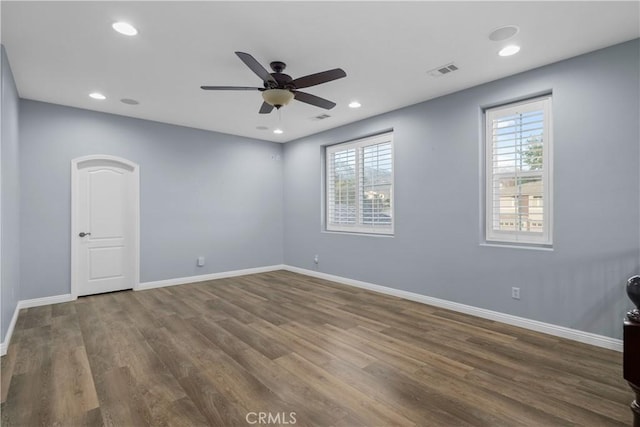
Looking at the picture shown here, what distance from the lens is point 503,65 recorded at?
345cm

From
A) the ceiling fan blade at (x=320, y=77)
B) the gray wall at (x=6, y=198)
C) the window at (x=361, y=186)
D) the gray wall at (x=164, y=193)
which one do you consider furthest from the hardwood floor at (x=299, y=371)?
the ceiling fan blade at (x=320, y=77)

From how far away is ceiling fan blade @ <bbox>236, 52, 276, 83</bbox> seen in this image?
8.57 feet

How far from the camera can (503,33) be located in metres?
2.82

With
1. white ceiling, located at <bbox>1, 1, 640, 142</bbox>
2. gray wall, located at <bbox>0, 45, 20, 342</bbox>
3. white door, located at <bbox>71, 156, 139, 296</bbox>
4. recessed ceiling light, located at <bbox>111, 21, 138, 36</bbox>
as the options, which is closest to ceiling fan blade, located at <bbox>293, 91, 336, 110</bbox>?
white ceiling, located at <bbox>1, 1, 640, 142</bbox>

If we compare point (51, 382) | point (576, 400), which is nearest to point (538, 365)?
point (576, 400)

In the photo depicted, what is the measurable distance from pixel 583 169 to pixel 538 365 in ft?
6.43

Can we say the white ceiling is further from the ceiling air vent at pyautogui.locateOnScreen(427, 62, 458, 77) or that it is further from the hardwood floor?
the hardwood floor

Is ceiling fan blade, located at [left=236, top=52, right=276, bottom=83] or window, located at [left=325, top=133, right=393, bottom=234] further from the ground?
ceiling fan blade, located at [left=236, top=52, right=276, bottom=83]

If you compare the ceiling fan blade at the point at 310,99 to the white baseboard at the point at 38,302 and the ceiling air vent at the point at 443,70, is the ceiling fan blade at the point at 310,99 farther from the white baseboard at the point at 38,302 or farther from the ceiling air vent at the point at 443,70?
the white baseboard at the point at 38,302

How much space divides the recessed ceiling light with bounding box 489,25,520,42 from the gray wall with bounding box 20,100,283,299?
497 centimetres

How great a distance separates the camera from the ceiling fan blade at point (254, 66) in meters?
2.61

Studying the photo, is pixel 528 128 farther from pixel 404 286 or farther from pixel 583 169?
pixel 404 286

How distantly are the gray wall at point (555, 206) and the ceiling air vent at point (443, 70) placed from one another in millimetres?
666

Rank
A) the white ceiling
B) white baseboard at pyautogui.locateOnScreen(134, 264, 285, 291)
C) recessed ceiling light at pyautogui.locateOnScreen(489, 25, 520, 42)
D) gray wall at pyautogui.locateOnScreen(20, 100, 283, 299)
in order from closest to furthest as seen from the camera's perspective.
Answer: the white ceiling, recessed ceiling light at pyautogui.locateOnScreen(489, 25, 520, 42), gray wall at pyautogui.locateOnScreen(20, 100, 283, 299), white baseboard at pyautogui.locateOnScreen(134, 264, 285, 291)
